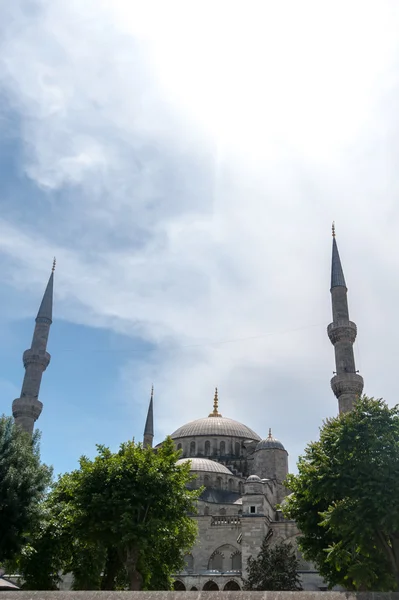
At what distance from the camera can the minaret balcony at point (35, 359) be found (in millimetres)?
40125

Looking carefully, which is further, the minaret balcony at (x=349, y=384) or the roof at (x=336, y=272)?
the roof at (x=336, y=272)

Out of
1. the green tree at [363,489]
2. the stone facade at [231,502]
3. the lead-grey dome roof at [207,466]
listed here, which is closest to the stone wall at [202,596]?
the green tree at [363,489]

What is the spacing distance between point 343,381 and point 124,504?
19.3 meters

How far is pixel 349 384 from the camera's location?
113 ft

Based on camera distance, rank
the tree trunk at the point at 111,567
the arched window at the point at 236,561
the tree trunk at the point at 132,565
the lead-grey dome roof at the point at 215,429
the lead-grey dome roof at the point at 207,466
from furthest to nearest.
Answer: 1. the lead-grey dome roof at the point at 215,429
2. the lead-grey dome roof at the point at 207,466
3. the arched window at the point at 236,561
4. the tree trunk at the point at 111,567
5. the tree trunk at the point at 132,565

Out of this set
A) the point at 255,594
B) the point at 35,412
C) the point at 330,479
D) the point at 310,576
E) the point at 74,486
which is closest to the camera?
the point at 255,594

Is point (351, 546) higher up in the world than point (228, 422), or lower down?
lower down

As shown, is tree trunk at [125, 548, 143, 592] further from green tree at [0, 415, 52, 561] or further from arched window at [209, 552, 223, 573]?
arched window at [209, 552, 223, 573]

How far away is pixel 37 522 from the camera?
18.5m

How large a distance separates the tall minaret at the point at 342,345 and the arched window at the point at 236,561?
12593 mm

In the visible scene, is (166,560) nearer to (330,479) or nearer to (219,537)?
(330,479)

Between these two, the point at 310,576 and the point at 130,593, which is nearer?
the point at 130,593

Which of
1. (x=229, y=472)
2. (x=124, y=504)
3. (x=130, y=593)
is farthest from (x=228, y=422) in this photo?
(x=130, y=593)

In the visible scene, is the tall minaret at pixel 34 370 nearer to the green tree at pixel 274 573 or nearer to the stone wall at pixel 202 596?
the green tree at pixel 274 573
